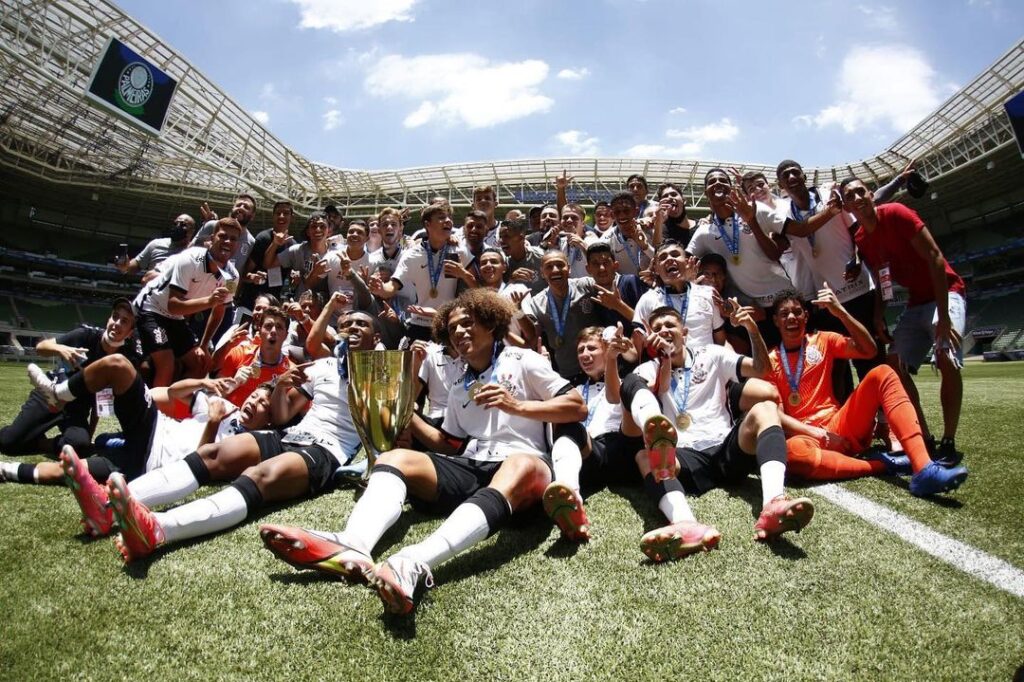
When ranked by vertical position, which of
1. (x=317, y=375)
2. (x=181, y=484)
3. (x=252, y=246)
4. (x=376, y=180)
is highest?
(x=376, y=180)

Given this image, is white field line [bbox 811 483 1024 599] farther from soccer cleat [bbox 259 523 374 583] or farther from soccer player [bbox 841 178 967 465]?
soccer cleat [bbox 259 523 374 583]

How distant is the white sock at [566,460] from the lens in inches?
111

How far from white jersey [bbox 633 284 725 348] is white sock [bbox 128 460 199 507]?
293 centimetres

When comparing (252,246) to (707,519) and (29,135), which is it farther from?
(29,135)

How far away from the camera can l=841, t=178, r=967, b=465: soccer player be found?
12.7 ft

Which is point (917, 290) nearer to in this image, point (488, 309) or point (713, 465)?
point (713, 465)

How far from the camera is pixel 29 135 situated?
90.5ft

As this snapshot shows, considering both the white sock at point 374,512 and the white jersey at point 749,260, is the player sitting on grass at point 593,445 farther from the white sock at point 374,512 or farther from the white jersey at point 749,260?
the white jersey at point 749,260

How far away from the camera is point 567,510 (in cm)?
250

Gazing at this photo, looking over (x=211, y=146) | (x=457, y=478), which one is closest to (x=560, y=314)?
(x=457, y=478)

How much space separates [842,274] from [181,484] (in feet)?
15.9

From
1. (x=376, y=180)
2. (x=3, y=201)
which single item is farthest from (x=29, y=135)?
(x=376, y=180)

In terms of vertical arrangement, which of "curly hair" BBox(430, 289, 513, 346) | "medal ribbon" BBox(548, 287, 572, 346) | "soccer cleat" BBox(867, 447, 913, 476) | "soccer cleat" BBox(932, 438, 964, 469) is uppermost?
"curly hair" BBox(430, 289, 513, 346)

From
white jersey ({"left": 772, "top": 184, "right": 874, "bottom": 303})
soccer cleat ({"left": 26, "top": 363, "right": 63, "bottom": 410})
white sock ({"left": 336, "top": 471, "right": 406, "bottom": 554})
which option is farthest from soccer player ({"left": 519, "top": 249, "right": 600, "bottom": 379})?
soccer cleat ({"left": 26, "top": 363, "right": 63, "bottom": 410})
